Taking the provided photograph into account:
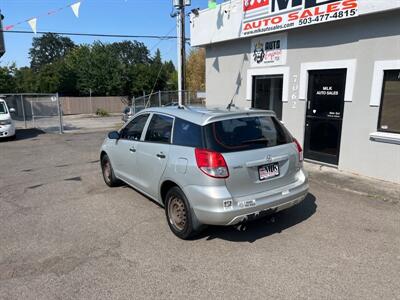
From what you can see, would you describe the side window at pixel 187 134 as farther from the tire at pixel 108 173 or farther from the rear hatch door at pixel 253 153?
the tire at pixel 108 173

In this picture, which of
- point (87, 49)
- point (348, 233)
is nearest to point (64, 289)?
point (348, 233)

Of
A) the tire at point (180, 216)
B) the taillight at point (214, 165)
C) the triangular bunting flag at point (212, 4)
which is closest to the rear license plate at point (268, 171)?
the taillight at point (214, 165)

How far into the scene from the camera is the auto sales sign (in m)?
6.32

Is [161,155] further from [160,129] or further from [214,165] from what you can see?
[214,165]

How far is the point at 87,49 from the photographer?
129 feet

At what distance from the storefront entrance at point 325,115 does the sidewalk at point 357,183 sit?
1.49ft

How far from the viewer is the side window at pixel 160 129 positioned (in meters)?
4.17

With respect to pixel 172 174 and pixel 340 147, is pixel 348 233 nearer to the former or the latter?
pixel 172 174

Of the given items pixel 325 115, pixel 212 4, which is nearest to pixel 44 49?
pixel 212 4

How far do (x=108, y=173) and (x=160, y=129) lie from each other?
2168mm

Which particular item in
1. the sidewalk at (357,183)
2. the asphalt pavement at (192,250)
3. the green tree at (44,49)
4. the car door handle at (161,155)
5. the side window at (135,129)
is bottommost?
the asphalt pavement at (192,250)

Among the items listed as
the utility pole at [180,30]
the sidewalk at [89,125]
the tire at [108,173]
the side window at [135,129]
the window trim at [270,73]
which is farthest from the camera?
the sidewalk at [89,125]

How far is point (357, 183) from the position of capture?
6.10 m

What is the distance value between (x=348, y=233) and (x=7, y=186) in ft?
20.8
